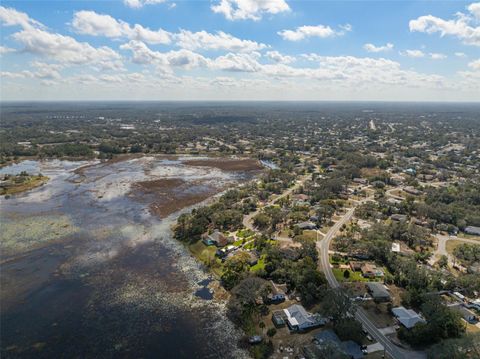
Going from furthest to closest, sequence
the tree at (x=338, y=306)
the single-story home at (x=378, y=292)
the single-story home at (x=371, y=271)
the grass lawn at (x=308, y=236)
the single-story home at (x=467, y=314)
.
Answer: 1. the grass lawn at (x=308, y=236)
2. the single-story home at (x=371, y=271)
3. the single-story home at (x=378, y=292)
4. the single-story home at (x=467, y=314)
5. the tree at (x=338, y=306)

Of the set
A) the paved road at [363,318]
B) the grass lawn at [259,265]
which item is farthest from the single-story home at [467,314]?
the grass lawn at [259,265]

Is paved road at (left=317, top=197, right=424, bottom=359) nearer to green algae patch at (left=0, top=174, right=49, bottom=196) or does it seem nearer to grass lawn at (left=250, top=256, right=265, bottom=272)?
grass lawn at (left=250, top=256, right=265, bottom=272)

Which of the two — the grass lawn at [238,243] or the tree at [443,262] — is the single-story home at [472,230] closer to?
the tree at [443,262]

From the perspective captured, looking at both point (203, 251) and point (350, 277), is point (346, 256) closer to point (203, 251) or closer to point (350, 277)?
point (350, 277)

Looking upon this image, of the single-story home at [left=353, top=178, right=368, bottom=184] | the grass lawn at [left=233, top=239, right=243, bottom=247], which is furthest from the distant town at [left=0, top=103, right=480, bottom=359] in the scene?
the single-story home at [left=353, top=178, right=368, bottom=184]

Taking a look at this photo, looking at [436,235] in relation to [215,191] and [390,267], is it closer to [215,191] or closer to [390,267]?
[390,267]

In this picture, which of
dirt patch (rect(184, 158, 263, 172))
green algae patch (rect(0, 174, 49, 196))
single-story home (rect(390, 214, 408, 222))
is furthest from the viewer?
dirt patch (rect(184, 158, 263, 172))
